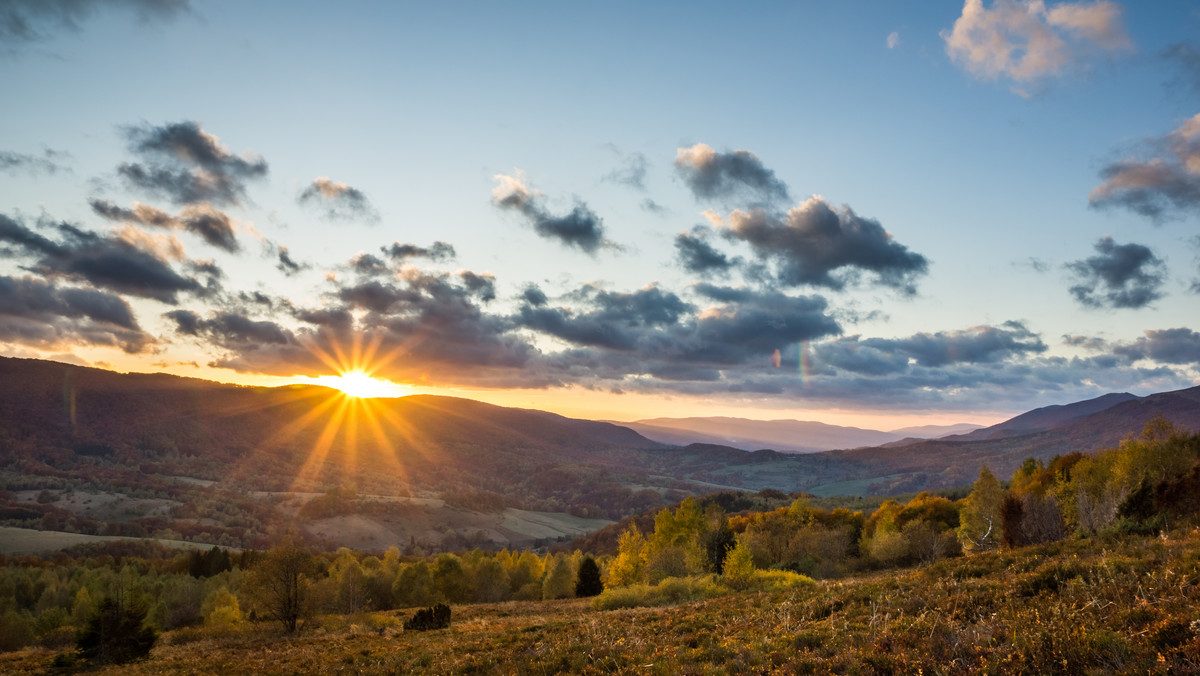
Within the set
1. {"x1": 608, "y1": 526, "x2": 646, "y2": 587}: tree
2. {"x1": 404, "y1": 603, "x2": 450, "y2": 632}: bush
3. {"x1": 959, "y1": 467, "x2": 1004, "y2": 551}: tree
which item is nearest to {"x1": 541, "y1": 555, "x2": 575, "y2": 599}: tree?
{"x1": 608, "y1": 526, "x2": 646, "y2": 587}: tree

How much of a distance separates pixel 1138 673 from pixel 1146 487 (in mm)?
49030

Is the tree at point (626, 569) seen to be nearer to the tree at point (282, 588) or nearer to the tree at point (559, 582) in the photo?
the tree at point (559, 582)

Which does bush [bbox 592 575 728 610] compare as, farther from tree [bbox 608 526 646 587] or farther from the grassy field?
tree [bbox 608 526 646 587]

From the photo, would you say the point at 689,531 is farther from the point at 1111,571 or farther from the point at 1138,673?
the point at 1138,673

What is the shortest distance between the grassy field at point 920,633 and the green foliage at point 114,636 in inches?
684

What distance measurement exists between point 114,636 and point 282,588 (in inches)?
487

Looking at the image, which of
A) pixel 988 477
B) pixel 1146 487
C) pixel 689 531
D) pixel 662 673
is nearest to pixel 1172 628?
pixel 662 673

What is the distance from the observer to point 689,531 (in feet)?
251

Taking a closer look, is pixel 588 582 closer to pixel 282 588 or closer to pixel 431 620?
pixel 282 588

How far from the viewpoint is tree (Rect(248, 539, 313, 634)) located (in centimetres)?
4759

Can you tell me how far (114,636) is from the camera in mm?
36500

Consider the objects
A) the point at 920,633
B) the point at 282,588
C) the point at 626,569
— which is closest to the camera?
the point at 920,633

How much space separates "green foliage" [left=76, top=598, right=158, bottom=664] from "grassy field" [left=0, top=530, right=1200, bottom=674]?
1736 centimetres

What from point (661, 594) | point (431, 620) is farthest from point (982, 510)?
point (431, 620)
